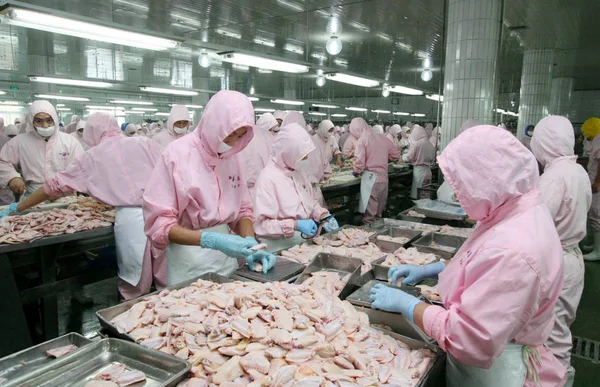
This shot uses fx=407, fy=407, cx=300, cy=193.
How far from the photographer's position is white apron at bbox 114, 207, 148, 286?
12.1ft

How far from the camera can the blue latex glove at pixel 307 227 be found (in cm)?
316

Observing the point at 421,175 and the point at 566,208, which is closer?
the point at 566,208

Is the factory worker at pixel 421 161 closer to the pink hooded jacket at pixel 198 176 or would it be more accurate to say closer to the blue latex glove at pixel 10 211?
the pink hooded jacket at pixel 198 176

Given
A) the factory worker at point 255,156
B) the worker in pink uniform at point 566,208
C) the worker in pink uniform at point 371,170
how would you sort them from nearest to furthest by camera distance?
the worker in pink uniform at point 566,208, the factory worker at point 255,156, the worker in pink uniform at point 371,170

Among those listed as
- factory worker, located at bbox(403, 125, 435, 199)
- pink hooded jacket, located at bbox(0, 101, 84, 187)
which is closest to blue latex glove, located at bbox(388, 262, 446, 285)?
pink hooded jacket, located at bbox(0, 101, 84, 187)

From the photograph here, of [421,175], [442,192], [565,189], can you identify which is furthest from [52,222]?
[421,175]

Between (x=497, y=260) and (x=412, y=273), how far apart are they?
3.17 feet

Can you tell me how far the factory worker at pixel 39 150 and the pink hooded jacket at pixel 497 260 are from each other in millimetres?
5086

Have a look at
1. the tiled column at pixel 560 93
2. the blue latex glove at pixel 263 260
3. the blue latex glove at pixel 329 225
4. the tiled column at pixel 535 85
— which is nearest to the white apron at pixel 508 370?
the blue latex glove at pixel 263 260

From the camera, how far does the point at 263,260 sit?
2434 mm

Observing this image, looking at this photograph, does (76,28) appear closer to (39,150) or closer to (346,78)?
(39,150)

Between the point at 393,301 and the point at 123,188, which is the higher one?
the point at 123,188

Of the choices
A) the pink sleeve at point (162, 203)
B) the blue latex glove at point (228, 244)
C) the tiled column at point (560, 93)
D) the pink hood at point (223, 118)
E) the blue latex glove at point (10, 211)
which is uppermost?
the tiled column at point (560, 93)

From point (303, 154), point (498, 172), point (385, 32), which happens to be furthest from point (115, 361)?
point (385, 32)
